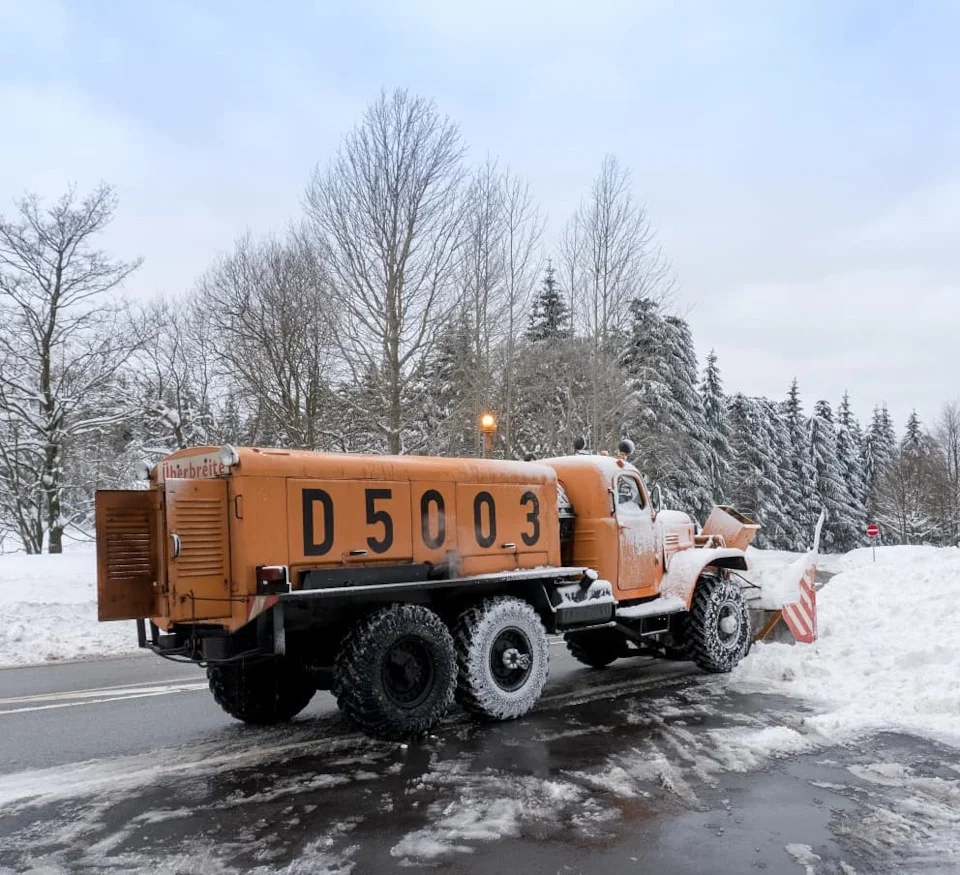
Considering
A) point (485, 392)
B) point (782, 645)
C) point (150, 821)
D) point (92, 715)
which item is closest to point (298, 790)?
point (150, 821)

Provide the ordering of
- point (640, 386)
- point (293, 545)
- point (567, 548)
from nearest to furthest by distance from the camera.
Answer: point (293, 545) < point (567, 548) < point (640, 386)

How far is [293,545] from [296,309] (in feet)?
56.1

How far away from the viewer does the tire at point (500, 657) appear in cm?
731

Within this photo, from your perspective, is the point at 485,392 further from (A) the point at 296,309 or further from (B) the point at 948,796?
(B) the point at 948,796

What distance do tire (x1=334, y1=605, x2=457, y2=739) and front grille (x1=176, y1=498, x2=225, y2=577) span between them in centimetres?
119

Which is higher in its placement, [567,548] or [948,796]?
[567,548]

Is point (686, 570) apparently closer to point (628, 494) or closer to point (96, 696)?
point (628, 494)

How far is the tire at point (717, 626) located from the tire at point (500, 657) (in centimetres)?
223

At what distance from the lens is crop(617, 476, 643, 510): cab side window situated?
9.33 m

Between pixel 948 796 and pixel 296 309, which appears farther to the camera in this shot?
pixel 296 309

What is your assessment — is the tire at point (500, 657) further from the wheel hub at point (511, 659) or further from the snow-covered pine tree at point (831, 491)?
the snow-covered pine tree at point (831, 491)

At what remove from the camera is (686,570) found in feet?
31.9

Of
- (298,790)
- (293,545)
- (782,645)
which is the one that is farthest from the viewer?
(782,645)

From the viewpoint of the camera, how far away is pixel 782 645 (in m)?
10.4
